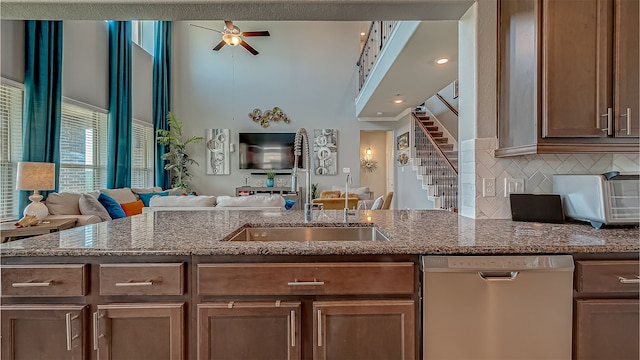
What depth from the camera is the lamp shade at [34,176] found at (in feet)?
9.57

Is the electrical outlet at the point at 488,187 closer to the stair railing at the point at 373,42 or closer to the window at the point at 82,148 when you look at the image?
the stair railing at the point at 373,42

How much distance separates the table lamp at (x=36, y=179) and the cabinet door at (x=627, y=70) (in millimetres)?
4402

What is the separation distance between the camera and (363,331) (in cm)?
117

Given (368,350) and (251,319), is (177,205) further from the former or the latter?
(368,350)

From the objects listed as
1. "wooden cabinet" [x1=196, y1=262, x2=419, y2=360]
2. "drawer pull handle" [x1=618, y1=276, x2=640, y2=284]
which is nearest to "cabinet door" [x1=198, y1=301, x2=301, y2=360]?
"wooden cabinet" [x1=196, y1=262, x2=419, y2=360]

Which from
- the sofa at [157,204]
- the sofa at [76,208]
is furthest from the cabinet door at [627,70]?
the sofa at [76,208]

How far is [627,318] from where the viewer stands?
1.19 meters

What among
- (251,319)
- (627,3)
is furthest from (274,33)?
(251,319)

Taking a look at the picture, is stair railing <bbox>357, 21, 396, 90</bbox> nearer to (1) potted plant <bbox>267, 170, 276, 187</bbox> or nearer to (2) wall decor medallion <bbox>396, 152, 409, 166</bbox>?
(2) wall decor medallion <bbox>396, 152, 409, 166</bbox>

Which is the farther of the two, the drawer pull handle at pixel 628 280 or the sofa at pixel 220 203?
the sofa at pixel 220 203

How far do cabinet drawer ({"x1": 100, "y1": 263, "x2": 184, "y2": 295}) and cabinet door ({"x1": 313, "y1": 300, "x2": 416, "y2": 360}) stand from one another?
0.53 metres

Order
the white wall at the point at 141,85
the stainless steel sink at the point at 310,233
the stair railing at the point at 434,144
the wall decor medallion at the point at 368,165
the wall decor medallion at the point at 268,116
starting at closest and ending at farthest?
the stainless steel sink at the point at 310,233
the stair railing at the point at 434,144
the white wall at the point at 141,85
the wall decor medallion at the point at 268,116
the wall decor medallion at the point at 368,165

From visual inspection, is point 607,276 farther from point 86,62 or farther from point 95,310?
point 86,62

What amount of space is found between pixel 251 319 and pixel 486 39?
1946 mm
